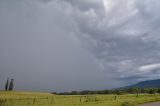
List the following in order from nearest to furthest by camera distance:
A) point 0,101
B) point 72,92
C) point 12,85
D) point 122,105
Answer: point 122,105 < point 0,101 < point 12,85 < point 72,92

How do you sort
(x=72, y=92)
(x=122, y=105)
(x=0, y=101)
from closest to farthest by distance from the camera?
(x=122, y=105) < (x=0, y=101) < (x=72, y=92)

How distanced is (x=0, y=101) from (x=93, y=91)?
507 ft

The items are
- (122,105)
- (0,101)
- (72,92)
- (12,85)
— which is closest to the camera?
(122,105)

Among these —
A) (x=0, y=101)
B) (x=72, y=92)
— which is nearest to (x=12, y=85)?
(x=72, y=92)

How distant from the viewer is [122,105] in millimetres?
38250

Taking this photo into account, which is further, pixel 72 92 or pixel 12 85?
pixel 72 92

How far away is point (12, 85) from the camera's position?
136000 mm

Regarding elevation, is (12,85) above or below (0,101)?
above

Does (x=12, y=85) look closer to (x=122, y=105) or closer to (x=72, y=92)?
(x=72, y=92)

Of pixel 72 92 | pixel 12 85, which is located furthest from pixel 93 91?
pixel 12 85

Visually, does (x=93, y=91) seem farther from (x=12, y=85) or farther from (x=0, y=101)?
(x=0, y=101)

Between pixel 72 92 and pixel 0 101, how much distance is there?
498 feet

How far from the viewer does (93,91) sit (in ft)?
635

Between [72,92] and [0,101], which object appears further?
[72,92]
